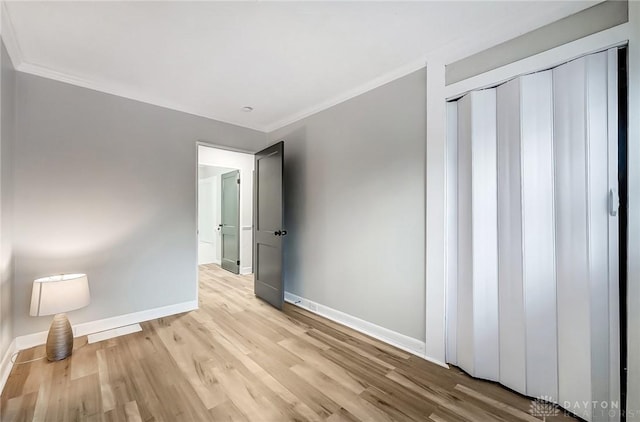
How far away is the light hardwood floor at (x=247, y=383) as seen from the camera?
5.04 feet

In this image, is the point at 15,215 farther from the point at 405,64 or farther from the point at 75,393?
the point at 405,64

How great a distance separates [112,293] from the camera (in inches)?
105

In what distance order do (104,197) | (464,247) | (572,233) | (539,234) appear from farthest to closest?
(104,197)
(464,247)
(539,234)
(572,233)

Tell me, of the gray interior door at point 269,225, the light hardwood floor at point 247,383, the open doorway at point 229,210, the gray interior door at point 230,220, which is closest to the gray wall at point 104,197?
the light hardwood floor at point 247,383

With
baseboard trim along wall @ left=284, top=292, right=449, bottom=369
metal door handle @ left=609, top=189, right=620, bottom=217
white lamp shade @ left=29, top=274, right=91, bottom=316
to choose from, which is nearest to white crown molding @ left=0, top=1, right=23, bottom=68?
white lamp shade @ left=29, top=274, right=91, bottom=316

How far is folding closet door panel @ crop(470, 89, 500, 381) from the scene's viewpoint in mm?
1819

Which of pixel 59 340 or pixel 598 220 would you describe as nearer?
pixel 598 220

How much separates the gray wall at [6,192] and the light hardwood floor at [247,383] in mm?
365

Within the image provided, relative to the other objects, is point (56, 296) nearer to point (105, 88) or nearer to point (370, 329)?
point (105, 88)

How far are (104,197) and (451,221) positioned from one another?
3.34 metres

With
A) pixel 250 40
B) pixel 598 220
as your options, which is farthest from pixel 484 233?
pixel 250 40

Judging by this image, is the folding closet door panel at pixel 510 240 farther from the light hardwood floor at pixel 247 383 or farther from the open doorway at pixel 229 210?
the open doorway at pixel 229 210

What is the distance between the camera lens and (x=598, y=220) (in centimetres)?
144

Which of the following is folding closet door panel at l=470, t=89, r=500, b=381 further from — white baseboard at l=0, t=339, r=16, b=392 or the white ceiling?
white baseboard at l=0, t=339, r=16, b=392
